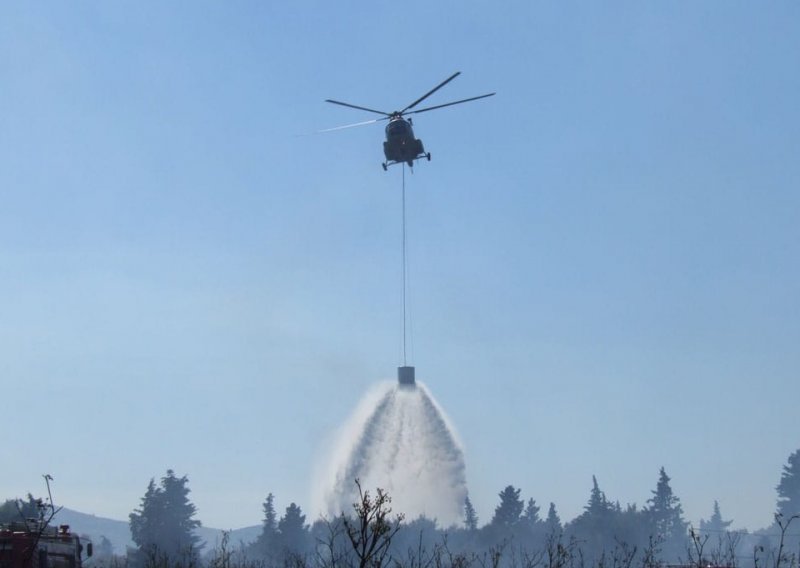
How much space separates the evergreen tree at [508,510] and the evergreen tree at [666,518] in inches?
1019

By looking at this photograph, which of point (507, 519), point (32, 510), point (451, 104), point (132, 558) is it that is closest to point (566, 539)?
point (507, 519)

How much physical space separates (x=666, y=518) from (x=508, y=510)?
38.1 m

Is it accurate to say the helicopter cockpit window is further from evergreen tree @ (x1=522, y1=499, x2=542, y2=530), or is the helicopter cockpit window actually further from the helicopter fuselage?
evergreen tree @ (x1=522, y1=499, x2=542, y2=530)

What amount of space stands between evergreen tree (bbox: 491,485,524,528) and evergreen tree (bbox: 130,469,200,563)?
48719 millimetres

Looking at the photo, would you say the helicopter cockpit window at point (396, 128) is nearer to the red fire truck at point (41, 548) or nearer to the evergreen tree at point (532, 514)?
the red fire truck at point (41, 548)

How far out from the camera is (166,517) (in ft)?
444

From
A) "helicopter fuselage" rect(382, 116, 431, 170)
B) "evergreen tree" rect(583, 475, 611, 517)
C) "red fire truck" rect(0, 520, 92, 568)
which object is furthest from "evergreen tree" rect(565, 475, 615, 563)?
"red fire truck" rect(0, 520, 92, 568)

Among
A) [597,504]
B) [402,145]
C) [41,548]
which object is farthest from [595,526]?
[41,548]

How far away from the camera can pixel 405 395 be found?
376 feet

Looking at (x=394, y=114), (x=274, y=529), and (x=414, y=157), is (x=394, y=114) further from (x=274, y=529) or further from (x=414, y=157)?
(x=274, y=529)

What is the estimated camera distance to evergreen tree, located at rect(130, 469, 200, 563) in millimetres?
131625

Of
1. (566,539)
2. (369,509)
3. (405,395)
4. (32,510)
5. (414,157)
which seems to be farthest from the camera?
(566,539)

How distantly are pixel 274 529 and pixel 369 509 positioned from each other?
149234mm

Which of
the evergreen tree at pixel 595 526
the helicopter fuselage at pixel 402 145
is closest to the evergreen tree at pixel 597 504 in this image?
the evergreen tree at pixel 595 526
